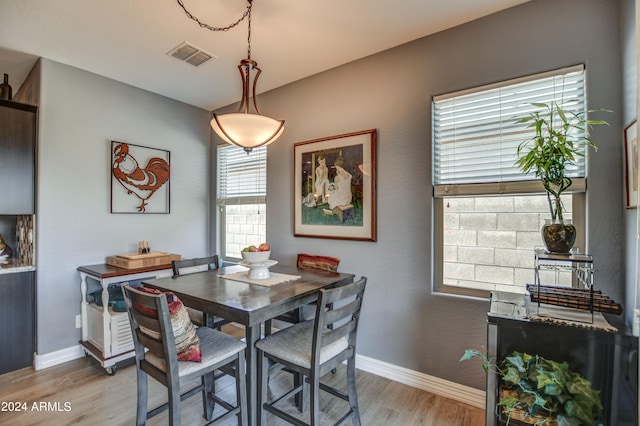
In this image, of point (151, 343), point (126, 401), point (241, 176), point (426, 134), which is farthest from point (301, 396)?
point (241, 176)

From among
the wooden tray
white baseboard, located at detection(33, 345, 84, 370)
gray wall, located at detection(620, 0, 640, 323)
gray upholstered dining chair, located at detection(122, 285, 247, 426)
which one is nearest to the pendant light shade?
gray upholstered dining chair, located at detection(122, 285, 247, 426)

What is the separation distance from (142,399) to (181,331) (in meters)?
0.50

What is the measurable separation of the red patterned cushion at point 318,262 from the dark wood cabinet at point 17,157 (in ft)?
7.95

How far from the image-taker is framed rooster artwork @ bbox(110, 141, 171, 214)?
3.15 m

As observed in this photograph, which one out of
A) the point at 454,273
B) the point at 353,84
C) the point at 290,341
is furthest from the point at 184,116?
the point at 454,273

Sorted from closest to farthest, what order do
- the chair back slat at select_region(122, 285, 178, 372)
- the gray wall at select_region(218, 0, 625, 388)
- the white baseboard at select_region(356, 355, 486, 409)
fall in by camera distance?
the chair back slat at select_region(122, 285, 178, 372), the gray wall at select_region(218, 0, 625, 388), the white baseboard at select_region(356, 355, 486, 409)

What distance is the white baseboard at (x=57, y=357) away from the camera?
2648mm

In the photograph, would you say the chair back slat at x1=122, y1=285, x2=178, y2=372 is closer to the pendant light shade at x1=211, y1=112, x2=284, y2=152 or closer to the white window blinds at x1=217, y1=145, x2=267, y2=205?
the pendant light shade at x1=211, y1=112, x2=284, y2=152

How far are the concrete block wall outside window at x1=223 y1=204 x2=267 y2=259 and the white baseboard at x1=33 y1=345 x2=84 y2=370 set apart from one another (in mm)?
1697

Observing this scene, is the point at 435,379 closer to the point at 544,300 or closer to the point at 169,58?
the point at 544,300

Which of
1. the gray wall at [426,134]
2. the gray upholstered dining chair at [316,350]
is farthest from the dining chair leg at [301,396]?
the gray wall at [426,134]

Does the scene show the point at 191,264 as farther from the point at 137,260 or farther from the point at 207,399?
the point at 207,399

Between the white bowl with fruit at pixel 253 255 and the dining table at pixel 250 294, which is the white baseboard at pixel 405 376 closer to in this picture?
the dining table at pixel 250 294

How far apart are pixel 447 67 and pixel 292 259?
221 cm
